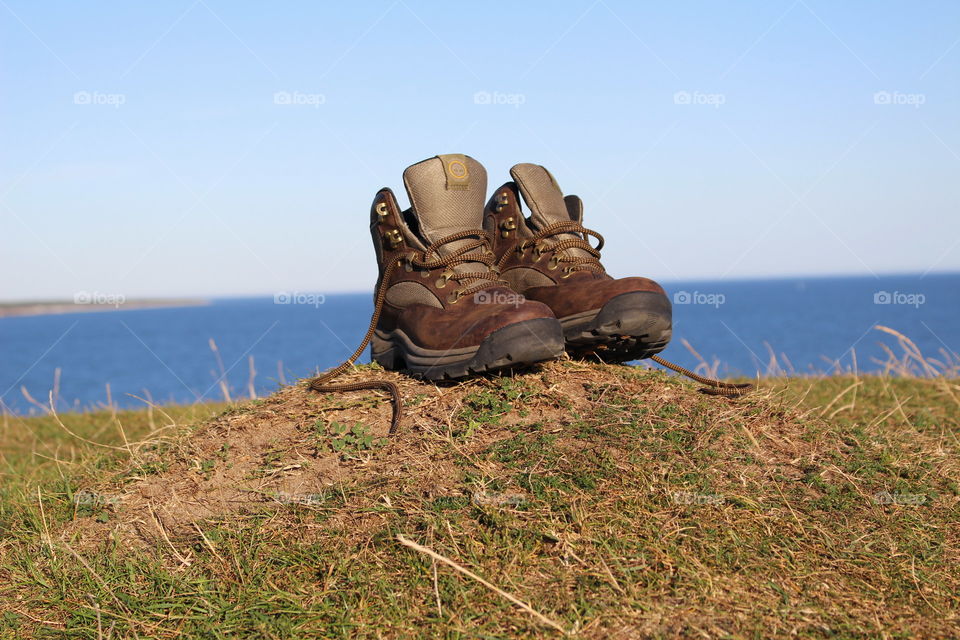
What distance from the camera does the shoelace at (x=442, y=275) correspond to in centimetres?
422

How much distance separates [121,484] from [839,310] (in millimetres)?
103721

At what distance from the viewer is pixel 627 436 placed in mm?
3539

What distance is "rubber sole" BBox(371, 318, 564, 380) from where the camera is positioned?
367 cm

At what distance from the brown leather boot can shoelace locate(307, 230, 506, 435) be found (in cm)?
25

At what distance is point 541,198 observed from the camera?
179 inches

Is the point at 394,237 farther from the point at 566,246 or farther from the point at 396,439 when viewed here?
the point at 396,439

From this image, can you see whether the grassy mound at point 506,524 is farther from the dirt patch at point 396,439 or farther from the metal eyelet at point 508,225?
the metal eyelet at point 508,225

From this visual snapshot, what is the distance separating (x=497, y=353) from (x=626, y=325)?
2.48ft
